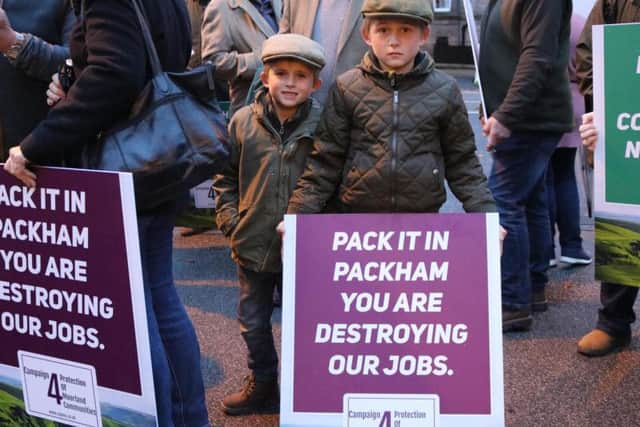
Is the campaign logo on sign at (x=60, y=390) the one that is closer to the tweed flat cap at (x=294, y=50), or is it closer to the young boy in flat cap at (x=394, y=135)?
the young boy in flat cap at (x=394, y=135)

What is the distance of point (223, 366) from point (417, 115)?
1.69 m

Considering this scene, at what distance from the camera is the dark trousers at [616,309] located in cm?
377

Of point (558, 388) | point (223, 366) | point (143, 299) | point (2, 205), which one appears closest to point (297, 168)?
point (143, 299)

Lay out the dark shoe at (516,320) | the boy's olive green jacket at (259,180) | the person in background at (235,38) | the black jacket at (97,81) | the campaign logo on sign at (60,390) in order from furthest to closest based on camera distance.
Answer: the person in background at (235,38) → the dark shoe at (516,320) → the boy's olive green jacket at (259,180) → the campaign logo on sign at (60,390) → the black jacket at (97,81)

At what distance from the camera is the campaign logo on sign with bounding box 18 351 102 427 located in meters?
2.57

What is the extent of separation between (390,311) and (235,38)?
242 centimetres

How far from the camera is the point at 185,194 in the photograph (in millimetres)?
2686

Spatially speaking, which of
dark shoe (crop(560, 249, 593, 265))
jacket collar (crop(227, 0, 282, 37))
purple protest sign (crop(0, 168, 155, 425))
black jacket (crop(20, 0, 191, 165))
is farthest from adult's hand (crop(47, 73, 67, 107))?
dark shoe (crop(560, 249, 593, 265))

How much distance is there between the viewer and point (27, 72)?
9.70 feet

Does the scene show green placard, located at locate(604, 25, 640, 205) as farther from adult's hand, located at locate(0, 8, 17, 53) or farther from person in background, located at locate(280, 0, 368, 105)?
adult's hand, located at locate(0, 8, 17, 53)

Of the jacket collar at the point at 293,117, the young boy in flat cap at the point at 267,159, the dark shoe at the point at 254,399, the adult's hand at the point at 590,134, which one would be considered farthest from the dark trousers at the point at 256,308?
the adult's hand at the point at 590,134

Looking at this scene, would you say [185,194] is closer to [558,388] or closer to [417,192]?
[417,192]

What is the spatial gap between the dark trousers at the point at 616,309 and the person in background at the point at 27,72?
251 centimetres

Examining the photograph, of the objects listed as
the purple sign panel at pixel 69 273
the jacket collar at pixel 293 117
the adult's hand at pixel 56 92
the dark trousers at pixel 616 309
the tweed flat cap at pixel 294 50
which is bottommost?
the dark trousers at pixel 616 309
